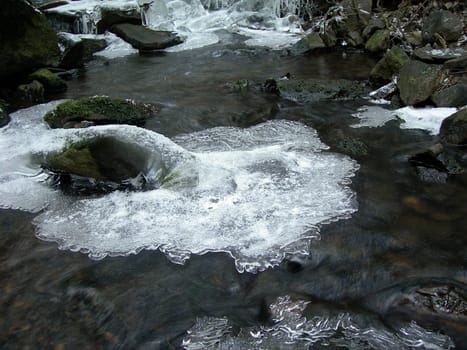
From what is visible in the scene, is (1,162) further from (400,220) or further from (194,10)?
(194,10)

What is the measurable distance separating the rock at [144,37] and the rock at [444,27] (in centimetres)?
724

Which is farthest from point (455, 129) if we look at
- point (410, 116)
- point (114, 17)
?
point (114, 17)

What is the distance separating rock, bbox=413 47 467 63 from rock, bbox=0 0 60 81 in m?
7.53

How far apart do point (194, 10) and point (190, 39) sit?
117 inches

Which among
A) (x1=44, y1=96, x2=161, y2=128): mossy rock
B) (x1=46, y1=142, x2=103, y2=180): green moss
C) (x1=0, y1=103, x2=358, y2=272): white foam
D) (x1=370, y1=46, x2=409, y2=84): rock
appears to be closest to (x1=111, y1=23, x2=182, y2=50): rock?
(x1=44, y1=96, x2=161, y2=128): mossy rock

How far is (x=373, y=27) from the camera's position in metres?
11.2

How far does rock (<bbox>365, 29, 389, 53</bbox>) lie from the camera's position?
1041 centimetres

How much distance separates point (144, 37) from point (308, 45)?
5.02m

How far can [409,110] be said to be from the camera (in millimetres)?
6648

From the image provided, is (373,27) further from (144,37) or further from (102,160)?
(102,160)

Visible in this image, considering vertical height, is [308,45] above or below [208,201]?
above

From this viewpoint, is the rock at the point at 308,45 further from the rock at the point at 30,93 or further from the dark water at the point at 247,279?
the dark water at the point at 247,279

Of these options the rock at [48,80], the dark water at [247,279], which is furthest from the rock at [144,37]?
the dark water at [247,279]

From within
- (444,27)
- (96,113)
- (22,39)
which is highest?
(444,27)
